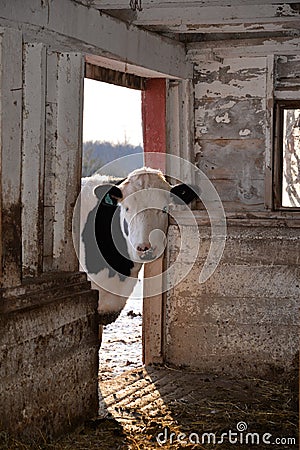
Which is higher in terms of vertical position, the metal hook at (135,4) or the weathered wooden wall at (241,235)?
the metal hook at (135,4)

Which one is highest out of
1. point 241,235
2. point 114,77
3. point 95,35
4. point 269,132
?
point 95,35

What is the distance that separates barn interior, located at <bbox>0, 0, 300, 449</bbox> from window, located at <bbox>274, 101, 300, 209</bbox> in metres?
0.01

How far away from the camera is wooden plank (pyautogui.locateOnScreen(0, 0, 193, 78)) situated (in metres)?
5.10

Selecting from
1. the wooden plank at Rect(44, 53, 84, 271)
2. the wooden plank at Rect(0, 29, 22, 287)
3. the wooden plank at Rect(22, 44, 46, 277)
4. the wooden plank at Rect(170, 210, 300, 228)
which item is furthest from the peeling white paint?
the wooden plank at Rect(0, 29, 22, 287)

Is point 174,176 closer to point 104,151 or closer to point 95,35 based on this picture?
point 95,35

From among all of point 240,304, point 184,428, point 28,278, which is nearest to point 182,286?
point 240,304

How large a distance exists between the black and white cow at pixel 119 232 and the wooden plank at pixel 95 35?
1.17 m

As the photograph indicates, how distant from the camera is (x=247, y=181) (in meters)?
7.60

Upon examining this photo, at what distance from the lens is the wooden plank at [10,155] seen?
4707mm

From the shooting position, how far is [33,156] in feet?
16.9

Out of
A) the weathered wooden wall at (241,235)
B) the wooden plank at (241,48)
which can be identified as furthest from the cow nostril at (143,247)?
the wooden plank at (241,48)

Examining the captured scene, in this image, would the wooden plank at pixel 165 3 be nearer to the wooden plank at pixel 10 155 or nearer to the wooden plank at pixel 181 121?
the wooden plank at pixel 10 155

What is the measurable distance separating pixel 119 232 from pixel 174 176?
0.92 m

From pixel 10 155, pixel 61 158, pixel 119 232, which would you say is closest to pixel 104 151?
pixel 119 232
